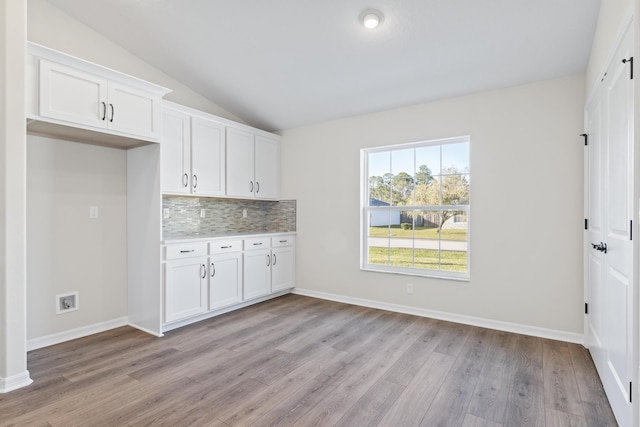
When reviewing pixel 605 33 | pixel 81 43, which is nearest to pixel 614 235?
pixel 605 33

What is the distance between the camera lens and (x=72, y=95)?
265 cm

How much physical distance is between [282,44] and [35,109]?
6.63 ft

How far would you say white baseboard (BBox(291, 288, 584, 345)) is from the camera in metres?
3.09

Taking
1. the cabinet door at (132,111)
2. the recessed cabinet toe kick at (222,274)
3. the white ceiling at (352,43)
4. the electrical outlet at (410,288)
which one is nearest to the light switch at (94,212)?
the recessed cabinet toe kick at (222,274)

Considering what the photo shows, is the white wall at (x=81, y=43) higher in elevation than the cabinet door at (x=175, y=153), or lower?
higher

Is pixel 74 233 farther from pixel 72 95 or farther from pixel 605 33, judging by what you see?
pixel 605 33

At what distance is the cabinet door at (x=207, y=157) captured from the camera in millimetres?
3713

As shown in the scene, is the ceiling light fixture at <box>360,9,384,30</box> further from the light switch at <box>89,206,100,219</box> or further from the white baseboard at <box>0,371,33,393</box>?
the white baseboard at <box>0,371,33,393</box>

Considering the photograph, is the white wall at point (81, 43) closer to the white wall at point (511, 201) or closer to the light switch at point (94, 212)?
the light switch at point (94, 212)

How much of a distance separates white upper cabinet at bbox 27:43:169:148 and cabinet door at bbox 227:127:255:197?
103cm

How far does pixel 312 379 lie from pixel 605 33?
9.93ft

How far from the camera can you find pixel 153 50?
3475mm

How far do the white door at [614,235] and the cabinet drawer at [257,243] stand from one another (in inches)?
130

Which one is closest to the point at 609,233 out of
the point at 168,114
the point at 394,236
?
the point at 394,236
